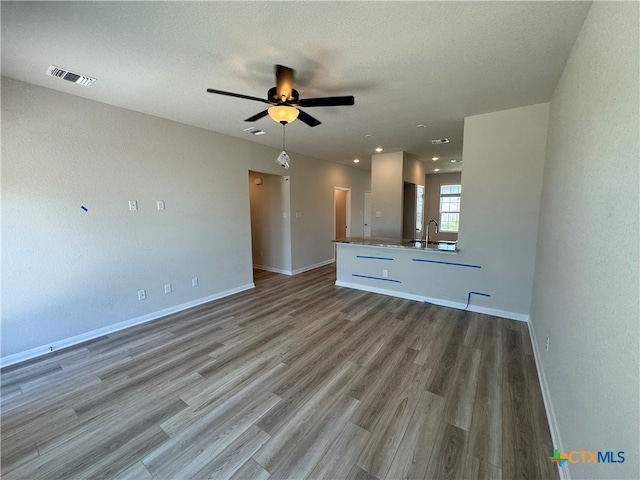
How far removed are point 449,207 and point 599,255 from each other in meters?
9.02

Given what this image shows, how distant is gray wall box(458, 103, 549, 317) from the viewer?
3.08m

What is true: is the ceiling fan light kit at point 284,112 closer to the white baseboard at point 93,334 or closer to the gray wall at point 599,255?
the gray wall at point 599,255

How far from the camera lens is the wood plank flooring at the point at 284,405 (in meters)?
1.48

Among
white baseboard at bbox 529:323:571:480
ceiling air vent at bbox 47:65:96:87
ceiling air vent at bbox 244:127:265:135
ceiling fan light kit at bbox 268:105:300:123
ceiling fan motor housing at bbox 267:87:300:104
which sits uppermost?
ceiling air vent at bbox 244:127:265:135

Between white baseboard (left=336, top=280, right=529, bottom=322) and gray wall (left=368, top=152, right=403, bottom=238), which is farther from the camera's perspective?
gray wall (left=368, top=152, right=403, bottom=238)

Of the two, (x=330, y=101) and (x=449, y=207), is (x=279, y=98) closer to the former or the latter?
(x=330, y=101)

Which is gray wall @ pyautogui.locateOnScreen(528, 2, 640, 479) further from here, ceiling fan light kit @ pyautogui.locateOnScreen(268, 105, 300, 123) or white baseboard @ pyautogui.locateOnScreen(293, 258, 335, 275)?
white baseboard @ pyautogui.locateOnScreen(293, 258, 335, 275)

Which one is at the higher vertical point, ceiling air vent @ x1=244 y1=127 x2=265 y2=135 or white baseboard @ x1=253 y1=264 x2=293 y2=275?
ceiling air vent @ x1=244 y1=127 x2=265 y2=135

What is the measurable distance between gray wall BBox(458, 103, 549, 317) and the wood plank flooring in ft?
2.13

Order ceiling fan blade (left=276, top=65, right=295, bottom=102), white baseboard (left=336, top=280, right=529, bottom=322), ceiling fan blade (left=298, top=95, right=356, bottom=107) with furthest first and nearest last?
white baseboard (left=336, top=280, right=529, bottom=322)
ceiling fan blade (left=276, top=65, right=295, bottom=102)
ceiling fan blade (left=298, top=95, right=356, bottom=107)

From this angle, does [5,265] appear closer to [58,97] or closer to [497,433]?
[58,97]

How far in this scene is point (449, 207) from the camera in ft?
30.8

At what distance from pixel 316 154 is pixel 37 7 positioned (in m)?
4.47

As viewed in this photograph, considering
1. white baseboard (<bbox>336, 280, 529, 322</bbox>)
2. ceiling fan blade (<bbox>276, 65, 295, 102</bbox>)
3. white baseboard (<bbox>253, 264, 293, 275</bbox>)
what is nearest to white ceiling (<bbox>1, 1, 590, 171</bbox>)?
ceiling fan blade (<bbox>276, 65, 295, 102</bbox>)
